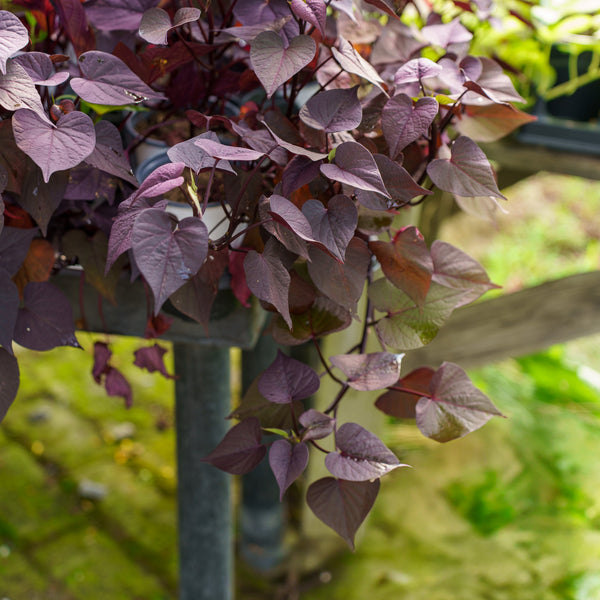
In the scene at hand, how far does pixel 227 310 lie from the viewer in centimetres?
76

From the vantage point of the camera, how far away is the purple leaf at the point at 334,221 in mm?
517

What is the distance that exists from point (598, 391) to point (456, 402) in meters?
1.58

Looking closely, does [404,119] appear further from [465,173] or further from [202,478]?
[202,478]

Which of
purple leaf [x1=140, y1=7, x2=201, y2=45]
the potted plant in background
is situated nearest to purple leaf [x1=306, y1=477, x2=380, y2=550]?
the potted plant in background

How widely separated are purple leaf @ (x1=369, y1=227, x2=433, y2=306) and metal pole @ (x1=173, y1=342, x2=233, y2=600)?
0.37 meters

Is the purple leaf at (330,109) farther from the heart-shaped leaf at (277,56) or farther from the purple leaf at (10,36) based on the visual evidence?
the purple leaf at (10,36)

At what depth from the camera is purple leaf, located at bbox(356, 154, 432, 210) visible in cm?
54

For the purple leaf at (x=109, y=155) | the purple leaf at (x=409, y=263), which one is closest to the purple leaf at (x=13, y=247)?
the purple leaf at (x=109, y=155)

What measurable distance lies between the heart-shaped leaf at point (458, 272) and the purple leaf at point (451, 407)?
8 cm

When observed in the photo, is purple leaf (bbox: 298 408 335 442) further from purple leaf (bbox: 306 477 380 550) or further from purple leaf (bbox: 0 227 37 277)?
purple leaf (bbox: 0 227 37 277)

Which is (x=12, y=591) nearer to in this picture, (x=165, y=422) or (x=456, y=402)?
(x=165, y=422)

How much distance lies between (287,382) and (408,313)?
0.45ft

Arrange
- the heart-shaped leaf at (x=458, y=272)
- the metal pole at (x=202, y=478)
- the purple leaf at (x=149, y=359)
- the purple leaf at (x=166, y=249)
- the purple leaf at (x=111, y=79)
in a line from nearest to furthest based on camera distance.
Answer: the purple leaf at (x=166, y=249)
the purple leaf at (x=111, y=79)
the heart-shaped leaf at (x=458, y=272)
the purple leaf at (x=149, y=359)
the metal pole at (x=202, y=478)

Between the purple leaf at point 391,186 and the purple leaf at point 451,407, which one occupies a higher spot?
the purple leaf at point 391,186
